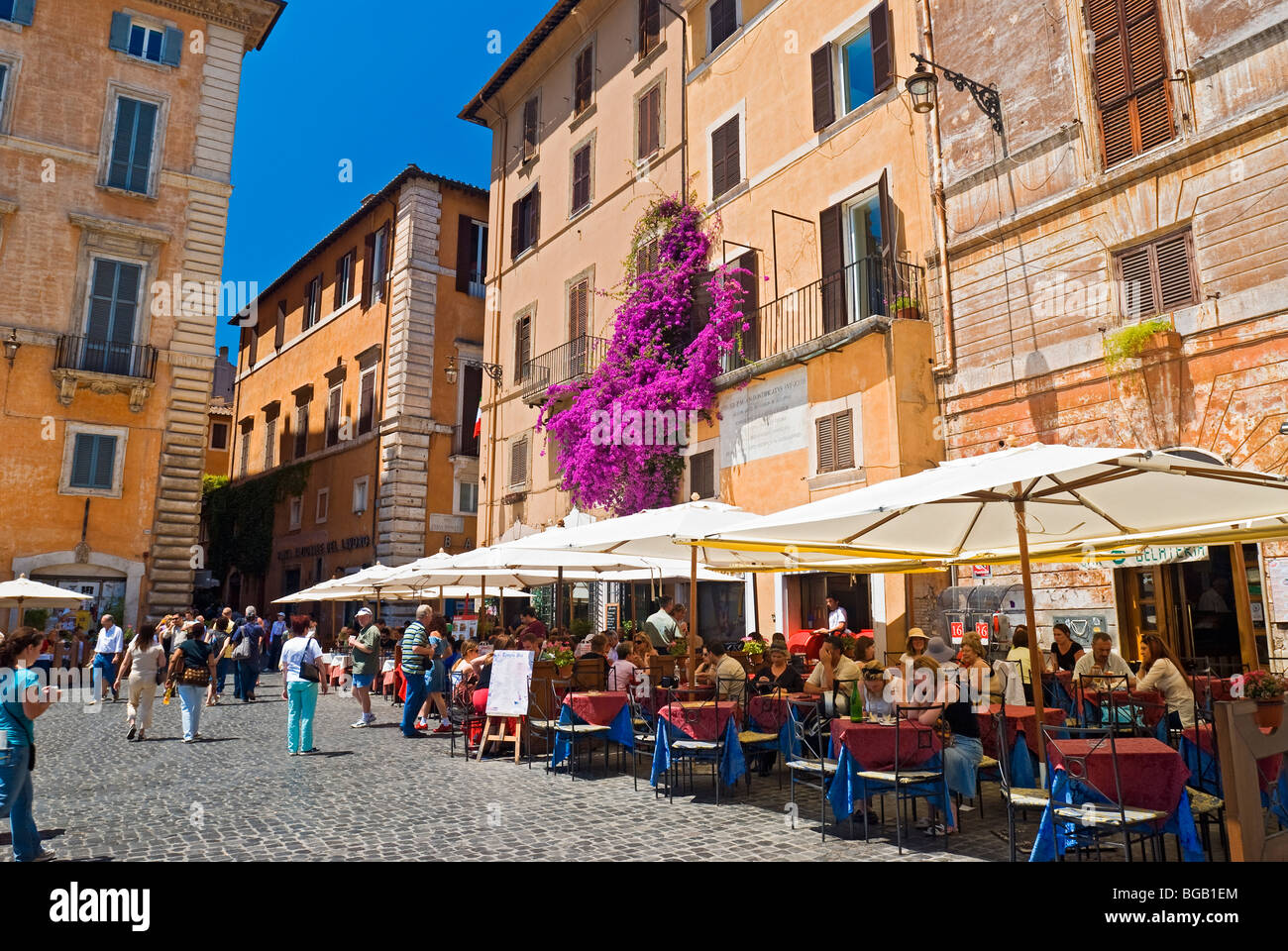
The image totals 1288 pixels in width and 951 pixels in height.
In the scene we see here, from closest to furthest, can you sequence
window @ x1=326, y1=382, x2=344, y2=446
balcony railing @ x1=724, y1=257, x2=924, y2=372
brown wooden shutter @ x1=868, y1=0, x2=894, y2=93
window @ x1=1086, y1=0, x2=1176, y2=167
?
window @ x1=1086, y1=0, x2=1176, y2=167, balcony railing @ x1=724, y1=257, x2=924, y2=372, brown wooden shutter @ x1=868, y1=0, x2=894, y2=93, window @ x1=326, y1=382, x2=344, y2=446

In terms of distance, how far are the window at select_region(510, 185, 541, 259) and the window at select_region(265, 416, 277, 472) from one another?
15.2 meters

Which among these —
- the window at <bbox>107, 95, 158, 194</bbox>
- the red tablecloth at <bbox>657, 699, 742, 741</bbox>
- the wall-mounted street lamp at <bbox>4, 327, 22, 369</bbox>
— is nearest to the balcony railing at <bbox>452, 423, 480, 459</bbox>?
the window at <bbox>107, 95, 158, 194</bbox>

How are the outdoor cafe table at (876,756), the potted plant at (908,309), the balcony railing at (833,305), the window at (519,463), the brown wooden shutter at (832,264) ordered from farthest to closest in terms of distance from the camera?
the window at (519,463), the brown wooden shutter at (832,264), the balcony railing at (833,305), the potted plant at (908,309), the outdoor cafe table at (876,756)

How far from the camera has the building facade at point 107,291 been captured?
2098 centimetres

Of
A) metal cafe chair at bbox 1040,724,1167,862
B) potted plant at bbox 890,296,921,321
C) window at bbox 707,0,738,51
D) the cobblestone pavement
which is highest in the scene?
window at bbox 707,0,738,51

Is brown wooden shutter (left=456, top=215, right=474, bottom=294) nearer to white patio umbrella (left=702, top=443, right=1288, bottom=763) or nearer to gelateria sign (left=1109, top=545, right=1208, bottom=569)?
gelateria sign (left=1109, top=545, right=1208, bottom=569)

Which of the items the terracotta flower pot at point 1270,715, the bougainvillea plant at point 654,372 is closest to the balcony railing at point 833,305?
the bougainvillea plant at point 654,372

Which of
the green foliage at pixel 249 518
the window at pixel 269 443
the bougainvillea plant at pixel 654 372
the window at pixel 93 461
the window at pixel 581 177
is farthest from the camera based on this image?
the window at pixel 269 443

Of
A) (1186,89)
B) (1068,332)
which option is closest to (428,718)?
(1068,332)

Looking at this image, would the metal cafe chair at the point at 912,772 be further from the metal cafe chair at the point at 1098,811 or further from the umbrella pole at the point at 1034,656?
the metal cafe chair at the point at 1098,811

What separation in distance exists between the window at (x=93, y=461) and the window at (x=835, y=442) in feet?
55.2

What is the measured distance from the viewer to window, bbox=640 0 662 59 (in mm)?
20875

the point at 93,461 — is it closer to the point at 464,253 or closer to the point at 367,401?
the point at 367,401

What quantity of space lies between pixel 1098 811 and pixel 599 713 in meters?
5.13
